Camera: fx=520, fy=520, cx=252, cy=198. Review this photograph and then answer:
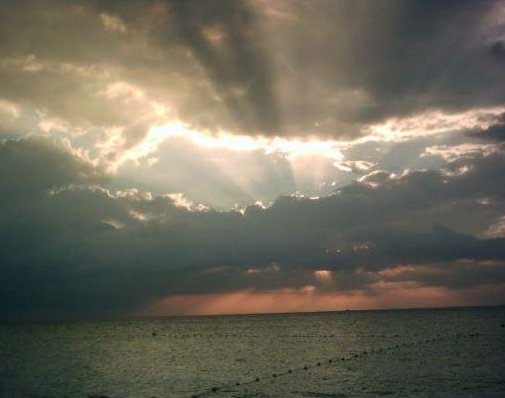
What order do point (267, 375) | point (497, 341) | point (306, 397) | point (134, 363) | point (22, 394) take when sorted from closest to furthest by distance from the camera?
point (306, 397)
point (22, 394)
point (267, 375)
point (134, 363)
point (497, 341)

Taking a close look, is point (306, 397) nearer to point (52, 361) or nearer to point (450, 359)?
point (450, 359)

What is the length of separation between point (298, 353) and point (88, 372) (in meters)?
53.9

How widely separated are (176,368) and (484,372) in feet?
187

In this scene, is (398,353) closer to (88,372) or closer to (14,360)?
(88,372)

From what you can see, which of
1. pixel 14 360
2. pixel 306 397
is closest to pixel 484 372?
pixel 306 397

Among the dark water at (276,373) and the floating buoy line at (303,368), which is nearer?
the dark water at (276,373)

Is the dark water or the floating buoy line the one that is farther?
the floating buoy line

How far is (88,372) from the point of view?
10300cm

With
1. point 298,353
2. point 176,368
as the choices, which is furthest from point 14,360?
point 298,353

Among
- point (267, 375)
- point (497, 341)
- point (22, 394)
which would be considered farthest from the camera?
point (497, 341)

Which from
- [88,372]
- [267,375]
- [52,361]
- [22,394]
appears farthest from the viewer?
[52,361]

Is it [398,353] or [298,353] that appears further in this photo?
[298,353]

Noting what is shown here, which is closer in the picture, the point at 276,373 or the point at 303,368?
the point at 276,373

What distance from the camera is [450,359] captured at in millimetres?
104438
